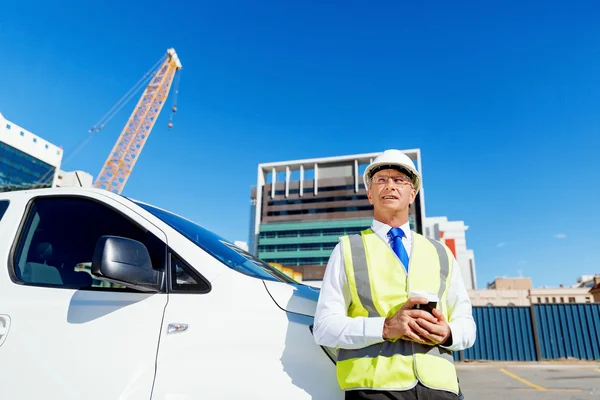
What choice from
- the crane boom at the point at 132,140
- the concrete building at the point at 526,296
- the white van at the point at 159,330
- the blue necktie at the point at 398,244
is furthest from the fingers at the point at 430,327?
the concrete building at the point at 526,296

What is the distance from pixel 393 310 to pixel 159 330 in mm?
962

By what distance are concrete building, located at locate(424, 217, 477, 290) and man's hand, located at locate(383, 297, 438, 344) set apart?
351 ft

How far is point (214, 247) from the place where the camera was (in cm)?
206

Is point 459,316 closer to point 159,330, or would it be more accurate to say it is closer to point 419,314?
point 419,314

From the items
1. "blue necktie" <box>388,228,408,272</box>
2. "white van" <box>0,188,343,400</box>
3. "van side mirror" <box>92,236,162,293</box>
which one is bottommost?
"white van" <box>0,188,343,400</box>

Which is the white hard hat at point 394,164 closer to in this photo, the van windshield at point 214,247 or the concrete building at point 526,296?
the van windshield at point 214,247

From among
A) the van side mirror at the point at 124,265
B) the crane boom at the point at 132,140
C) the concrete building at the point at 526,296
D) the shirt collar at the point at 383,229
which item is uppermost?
the crane boom at the point at 132,140

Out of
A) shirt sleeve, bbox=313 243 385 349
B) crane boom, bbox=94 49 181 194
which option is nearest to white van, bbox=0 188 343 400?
shirt sleeve, bbox=313 243 385 349

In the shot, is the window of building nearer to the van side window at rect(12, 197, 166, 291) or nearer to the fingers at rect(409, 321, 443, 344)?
the van side window at rect(12, 197, 166, 291)

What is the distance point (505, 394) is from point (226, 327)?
821 centimetres

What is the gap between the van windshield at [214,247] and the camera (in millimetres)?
1904

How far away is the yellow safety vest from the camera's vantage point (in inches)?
54.6

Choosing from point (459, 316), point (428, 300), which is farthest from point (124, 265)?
point (459, 316)

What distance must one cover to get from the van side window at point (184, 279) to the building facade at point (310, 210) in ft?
270
